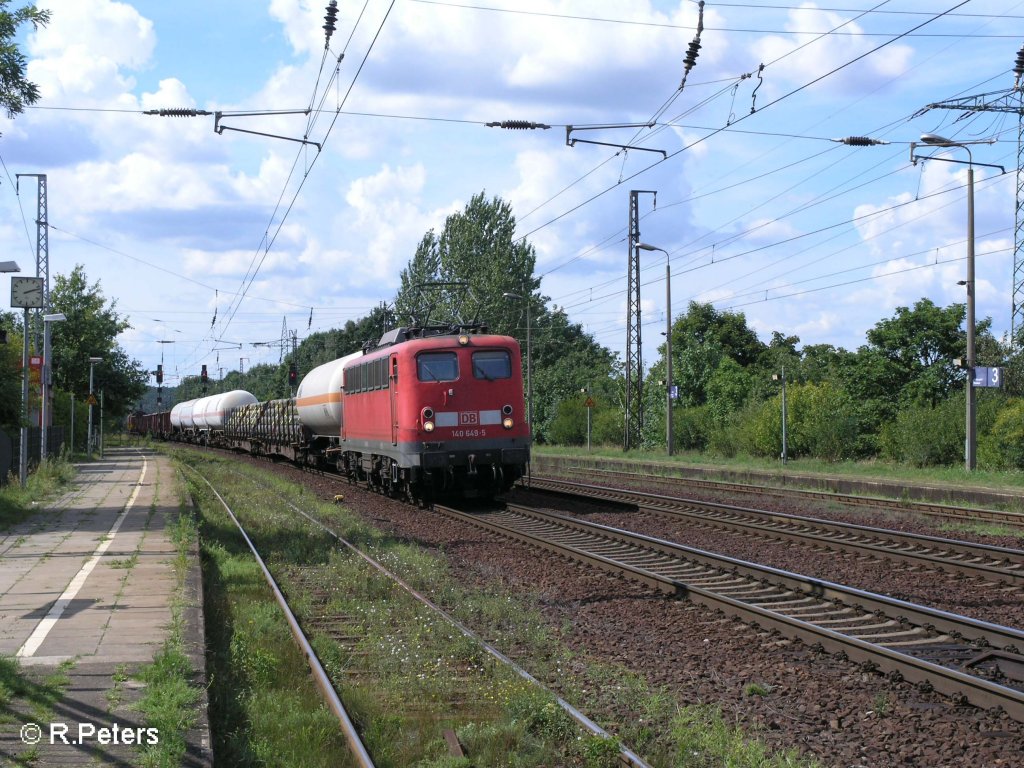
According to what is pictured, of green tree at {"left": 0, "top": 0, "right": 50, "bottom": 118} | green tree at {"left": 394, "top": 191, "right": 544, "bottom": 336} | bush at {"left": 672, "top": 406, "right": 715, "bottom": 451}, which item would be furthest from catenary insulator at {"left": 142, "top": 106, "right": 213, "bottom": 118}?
green tree at {"left": 394, "top": 191, "right": 544, "bottom": 336}

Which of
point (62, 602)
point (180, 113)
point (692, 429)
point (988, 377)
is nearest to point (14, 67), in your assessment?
point (180, 113)

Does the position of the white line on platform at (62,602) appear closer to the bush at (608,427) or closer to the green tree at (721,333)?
the bush at (608,427)

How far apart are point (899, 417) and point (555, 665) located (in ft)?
80.5

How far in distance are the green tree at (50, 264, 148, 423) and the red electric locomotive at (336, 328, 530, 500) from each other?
37.2 meters

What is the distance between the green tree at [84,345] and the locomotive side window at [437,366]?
38.1 m

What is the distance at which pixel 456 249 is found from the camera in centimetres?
6562

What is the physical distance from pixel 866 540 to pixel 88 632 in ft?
33.2

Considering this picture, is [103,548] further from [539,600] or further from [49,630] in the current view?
[539,600]

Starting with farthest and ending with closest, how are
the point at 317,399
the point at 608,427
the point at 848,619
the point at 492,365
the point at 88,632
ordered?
the point at 608,427 < the point at 317,399 < the point at 492,365 < the point at 848,619 < the point at 88,632

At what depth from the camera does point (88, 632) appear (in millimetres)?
8203

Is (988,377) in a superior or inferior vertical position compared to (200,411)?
superior

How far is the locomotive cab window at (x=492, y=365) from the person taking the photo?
1939 centimetres

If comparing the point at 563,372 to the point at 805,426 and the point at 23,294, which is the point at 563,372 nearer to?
the point at 805,426

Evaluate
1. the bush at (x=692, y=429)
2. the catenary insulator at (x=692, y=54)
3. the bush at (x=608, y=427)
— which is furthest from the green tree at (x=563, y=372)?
the catenary insulator at (x=692, y=54)
